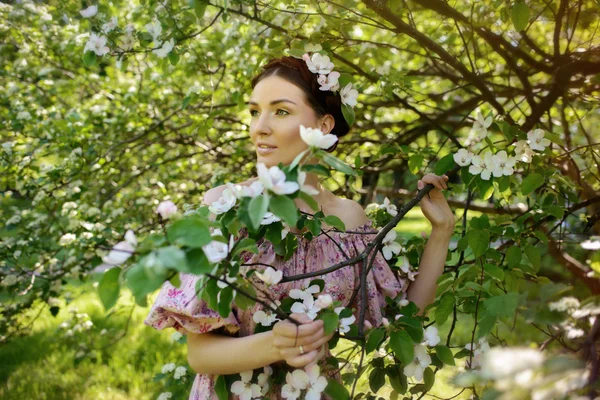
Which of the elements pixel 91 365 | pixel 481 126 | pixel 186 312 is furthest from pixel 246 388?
pixel 91 365

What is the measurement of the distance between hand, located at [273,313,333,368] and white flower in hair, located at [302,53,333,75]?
27.2 inches

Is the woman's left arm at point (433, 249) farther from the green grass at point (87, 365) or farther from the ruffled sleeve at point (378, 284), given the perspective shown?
the green grass at point (87, 365)

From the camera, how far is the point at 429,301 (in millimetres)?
1672

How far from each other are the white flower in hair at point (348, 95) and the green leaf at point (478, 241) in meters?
0.48

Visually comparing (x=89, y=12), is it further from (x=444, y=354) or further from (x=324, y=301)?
(x=444, y=354)

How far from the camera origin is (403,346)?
3.78ft

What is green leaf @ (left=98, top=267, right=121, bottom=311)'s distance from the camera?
84 centimetres

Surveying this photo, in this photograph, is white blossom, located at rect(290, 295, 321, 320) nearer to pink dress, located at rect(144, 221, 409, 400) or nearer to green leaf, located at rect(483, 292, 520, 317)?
pink dress, located at rect(144, 221, 409, 400)

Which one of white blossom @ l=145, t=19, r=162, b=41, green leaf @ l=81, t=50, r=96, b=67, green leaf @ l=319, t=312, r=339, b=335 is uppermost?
white blossom @ l=145, t=19, r=162, b=41

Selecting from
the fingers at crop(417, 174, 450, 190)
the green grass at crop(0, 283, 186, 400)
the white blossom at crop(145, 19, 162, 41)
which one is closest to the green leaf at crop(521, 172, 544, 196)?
the fingers at crop(417, 174, 450, 190)

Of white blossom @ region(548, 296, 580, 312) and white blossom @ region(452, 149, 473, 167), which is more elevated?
white blossom @ region(452, 149, 473, 167)

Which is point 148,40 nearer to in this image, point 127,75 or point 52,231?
point 52,231

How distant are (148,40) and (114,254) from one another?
1.44 meters

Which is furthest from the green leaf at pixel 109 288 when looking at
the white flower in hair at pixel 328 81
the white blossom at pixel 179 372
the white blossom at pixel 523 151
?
the white blossom at pixel 179 372
